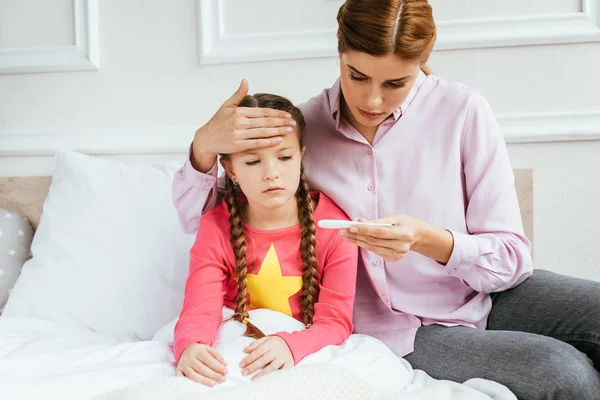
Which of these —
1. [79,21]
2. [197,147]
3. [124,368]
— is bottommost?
[124,368]

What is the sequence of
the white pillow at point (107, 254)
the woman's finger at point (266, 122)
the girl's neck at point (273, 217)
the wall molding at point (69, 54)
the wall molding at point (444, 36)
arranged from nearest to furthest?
the woman's finger at point (266, 122)
the girl's neck at point (273, 217)
the white pillow at point (107, 254)
the wall molding at point (444, 36)
the wall molding at point (69, 54)

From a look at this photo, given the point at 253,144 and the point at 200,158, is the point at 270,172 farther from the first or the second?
the point at 200,158

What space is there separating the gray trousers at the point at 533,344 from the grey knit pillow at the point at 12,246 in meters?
1.13

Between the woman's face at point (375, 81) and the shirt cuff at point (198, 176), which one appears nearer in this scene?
the woman's face at point (375, 81)

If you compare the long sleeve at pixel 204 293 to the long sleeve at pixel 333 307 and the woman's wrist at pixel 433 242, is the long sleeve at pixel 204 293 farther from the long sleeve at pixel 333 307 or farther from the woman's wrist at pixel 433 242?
the woman's wrist at pixel 433 242

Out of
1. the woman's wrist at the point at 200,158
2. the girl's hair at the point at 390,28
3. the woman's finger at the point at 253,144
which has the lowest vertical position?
the woman's wrist at the point at 200,158

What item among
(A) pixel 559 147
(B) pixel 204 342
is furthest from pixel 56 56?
(A) pixel 559 147

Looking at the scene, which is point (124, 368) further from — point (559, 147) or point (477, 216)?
point (559, 147)

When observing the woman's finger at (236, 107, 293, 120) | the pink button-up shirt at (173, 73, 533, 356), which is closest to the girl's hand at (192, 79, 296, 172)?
the woman's finger at (236, 107, 293, 120)

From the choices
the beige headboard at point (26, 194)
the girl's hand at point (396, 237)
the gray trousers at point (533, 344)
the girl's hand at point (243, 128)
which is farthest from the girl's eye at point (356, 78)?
the beige headboard at point (26, 194)

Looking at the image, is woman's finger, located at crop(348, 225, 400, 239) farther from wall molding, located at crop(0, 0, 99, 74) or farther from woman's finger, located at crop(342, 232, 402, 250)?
wall molding, located at crop(0, 0, 99, 74)

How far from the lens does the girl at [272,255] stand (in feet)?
3.94

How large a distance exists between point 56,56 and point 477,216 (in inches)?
54.7

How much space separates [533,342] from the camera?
108 cm
